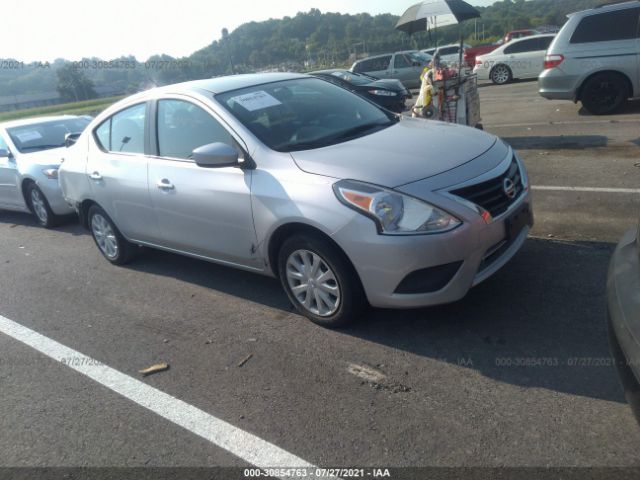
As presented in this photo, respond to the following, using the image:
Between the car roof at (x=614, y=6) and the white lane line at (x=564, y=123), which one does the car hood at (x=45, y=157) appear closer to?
the white lane line at (x=564, y=123)

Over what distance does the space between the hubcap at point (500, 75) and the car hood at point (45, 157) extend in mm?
16290

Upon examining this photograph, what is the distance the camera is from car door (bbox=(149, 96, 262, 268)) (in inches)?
158

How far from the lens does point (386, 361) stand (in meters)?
3.38

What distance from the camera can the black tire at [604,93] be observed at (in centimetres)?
970

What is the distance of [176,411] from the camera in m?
3.20

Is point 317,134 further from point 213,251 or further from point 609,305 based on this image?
point 609,305

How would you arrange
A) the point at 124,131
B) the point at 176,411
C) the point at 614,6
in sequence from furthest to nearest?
the point at 614,6
the point at 124,131
the point at 176,411

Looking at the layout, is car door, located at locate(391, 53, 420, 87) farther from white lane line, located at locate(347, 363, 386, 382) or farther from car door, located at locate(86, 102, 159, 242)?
white lane line, located at locate(347, 363, 386, 382)

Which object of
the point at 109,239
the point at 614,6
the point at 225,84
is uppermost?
the point at 614,6

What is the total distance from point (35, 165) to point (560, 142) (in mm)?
7708

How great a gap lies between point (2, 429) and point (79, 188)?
9.85 ft

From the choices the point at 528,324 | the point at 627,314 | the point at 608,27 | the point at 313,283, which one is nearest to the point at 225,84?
the point at 313,283

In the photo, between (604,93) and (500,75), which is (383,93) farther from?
(500,75)

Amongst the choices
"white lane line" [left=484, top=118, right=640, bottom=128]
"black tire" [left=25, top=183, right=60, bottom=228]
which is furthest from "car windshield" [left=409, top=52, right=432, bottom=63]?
"black tire" [left=25, top=183, right=60, bottom=228]
